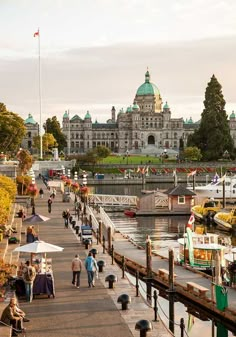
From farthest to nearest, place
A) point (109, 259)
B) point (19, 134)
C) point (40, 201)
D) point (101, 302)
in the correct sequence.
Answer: point (19, 134), point (40, 201), point (109, 259), point (101, 302)

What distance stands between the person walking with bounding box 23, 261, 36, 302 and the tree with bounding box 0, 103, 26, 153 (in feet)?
322

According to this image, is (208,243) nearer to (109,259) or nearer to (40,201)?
(109,259)

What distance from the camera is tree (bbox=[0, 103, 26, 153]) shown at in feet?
396

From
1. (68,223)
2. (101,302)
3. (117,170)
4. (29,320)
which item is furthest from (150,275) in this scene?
(117,170)

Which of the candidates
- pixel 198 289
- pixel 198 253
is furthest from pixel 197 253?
pixel 198 289

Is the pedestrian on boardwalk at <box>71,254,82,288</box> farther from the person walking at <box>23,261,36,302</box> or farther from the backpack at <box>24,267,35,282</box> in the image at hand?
the backpack at <box>24,267,35,282</box>

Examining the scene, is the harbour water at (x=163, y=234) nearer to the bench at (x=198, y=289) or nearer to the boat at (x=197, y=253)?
the bench at (x=198, y=289)

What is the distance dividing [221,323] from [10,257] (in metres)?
11.2

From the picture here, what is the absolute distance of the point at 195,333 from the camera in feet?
83.8

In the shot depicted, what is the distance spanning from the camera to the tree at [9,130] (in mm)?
120688

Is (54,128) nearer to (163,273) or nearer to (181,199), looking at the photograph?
(181,199)

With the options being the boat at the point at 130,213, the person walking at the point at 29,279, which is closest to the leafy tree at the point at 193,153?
the boat at the point at 130,213

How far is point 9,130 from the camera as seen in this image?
121m

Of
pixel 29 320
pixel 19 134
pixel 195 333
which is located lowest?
pixel 195 333
